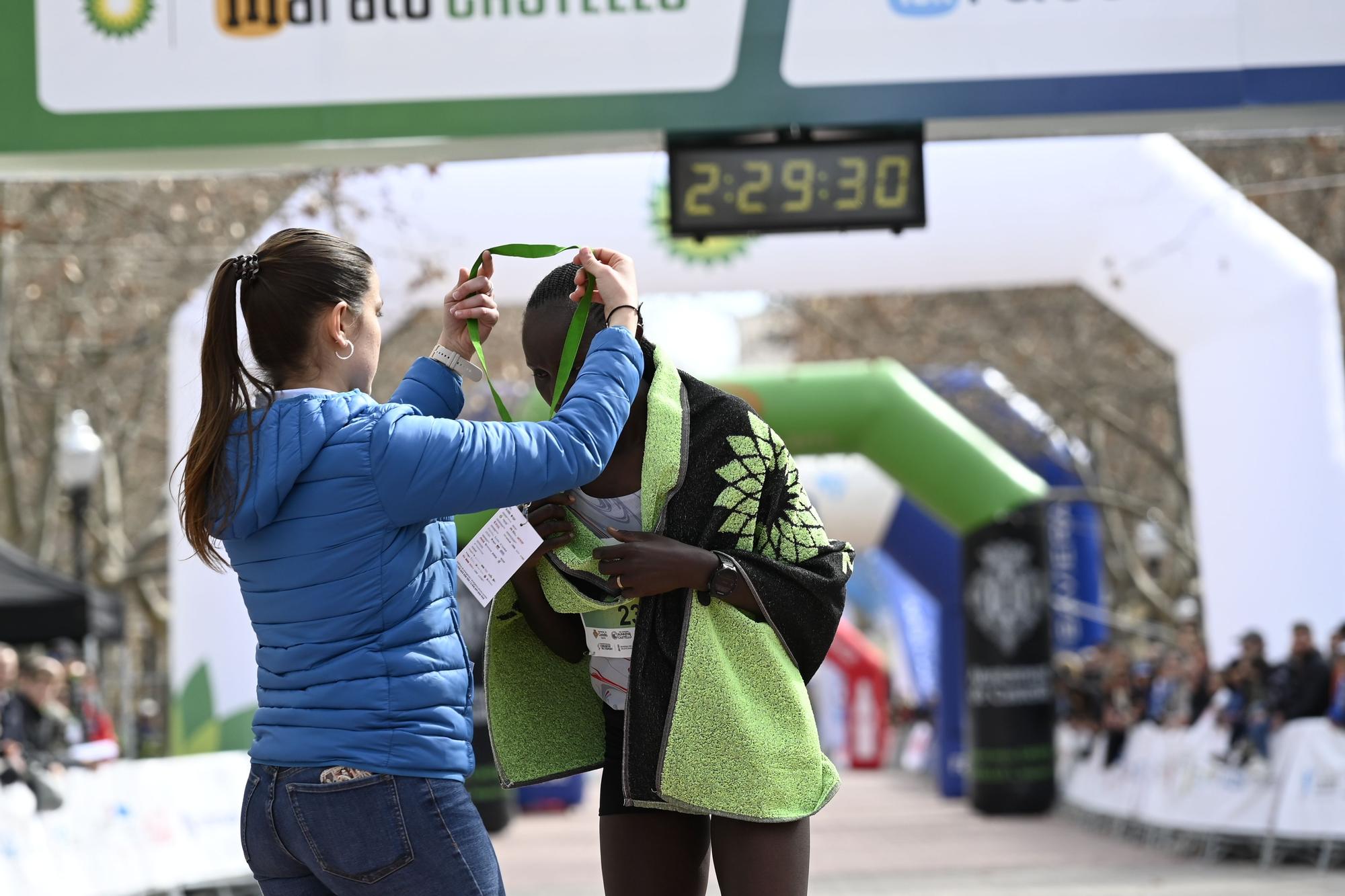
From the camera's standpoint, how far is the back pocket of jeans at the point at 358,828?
2271 mm

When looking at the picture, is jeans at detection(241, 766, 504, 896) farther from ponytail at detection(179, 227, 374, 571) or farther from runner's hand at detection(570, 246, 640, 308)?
runner's hand at detection(570, 246, 640, 308)

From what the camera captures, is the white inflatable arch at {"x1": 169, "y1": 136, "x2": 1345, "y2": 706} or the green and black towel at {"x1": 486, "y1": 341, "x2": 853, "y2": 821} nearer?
the green and black towel at {"x1": 486, "y1": 341, "x2": 853, "y2": 821}

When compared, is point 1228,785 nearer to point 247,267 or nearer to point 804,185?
point 804,185

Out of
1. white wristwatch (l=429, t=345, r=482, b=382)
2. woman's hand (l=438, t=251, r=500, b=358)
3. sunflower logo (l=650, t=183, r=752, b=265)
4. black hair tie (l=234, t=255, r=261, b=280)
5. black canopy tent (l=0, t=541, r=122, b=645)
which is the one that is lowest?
black canopy tent (l=0, t=541, r=122, b=645)

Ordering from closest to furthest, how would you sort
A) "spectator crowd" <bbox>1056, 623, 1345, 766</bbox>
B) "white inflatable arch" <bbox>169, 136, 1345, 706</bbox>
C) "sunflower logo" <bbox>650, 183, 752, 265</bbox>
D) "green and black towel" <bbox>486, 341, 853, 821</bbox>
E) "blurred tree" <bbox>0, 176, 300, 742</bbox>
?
"green and black towel" <bbox>486, 341, 853, 821</bbox> < "white inflatable arch" <bbox>169, 136, 1345, 706</bbox> < "sunflower logo" <bbox>650, 183, 752, 265</bbox> < "spectator crowd" <bbox>1056, 623, 1345, 766</bbox> < "blurred tree" <bbox>0, 176, 300, 742</bbox>

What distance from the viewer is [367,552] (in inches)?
92.4

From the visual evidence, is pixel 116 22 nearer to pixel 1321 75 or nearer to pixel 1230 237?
pixel 1321 75

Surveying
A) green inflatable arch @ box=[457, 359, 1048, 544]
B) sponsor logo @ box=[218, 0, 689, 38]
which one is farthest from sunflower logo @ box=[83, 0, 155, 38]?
green inflatable arch @ box=[457, 359, 1048, 544]

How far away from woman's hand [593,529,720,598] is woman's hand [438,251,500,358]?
44 centimetres

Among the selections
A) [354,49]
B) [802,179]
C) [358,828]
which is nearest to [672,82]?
[802,179]

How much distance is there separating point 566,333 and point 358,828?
893 mm

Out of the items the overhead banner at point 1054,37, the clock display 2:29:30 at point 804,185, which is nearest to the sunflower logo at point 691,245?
the clock display 2:29:30 at point 804,185

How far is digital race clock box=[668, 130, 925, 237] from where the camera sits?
19.6ft

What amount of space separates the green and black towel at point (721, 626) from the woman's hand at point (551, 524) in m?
0.03
